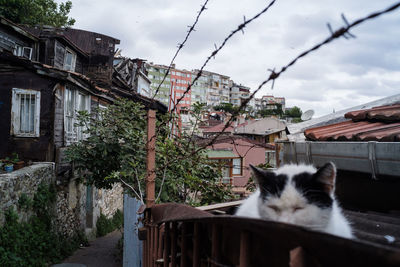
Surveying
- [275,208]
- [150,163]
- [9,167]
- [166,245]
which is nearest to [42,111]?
[9,167]

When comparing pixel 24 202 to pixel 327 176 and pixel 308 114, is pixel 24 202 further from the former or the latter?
pixel 327 176

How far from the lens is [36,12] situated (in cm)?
2200

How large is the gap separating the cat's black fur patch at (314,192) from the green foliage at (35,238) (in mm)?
8796

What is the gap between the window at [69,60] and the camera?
51.0 ft

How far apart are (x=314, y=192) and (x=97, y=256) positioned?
1187 cm

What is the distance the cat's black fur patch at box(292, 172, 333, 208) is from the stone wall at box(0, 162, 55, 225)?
870 centimetres

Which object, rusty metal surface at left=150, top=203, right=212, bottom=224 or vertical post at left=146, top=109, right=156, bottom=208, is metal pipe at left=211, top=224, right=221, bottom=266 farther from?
vertical post at left=146, top=109, right=156, bottom=208

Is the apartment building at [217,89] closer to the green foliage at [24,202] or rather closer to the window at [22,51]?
the window at [22,51]

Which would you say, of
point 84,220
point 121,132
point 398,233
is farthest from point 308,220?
point 84,220

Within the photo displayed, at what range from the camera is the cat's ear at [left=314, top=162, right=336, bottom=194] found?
1.33 m

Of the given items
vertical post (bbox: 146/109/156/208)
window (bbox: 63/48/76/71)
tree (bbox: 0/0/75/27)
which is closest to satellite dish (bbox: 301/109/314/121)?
vertical post (bbox: 146/109/156/208)

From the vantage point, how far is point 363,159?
2127 mm

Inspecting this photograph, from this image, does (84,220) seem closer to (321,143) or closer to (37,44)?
(37,44)

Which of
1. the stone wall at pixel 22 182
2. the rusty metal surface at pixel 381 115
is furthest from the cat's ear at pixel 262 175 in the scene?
the stone wall at pixel 22 182
